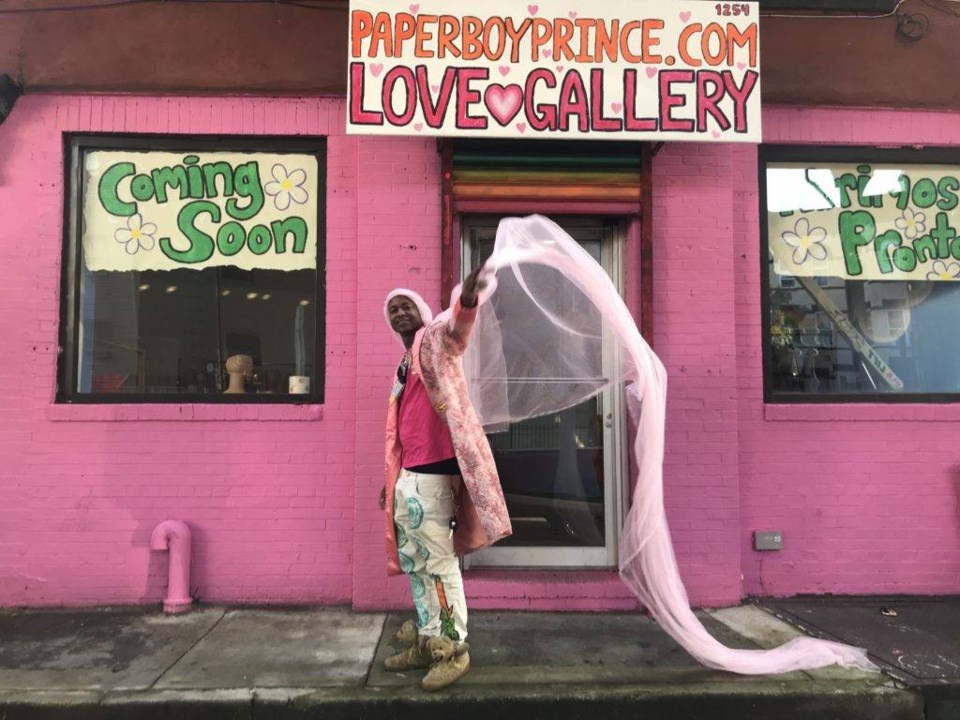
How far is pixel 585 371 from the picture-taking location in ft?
12.4

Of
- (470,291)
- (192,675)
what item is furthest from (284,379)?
(470,291)

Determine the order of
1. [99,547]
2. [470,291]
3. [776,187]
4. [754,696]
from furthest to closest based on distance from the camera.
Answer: [776,187], [99,547], [754,696], [470,291]

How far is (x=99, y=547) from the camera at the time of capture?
15.3ft

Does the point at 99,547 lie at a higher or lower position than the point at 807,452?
lower

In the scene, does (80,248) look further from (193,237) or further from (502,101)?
(502,101)

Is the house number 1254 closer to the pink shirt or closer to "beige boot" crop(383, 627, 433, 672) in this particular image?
the pink shirt

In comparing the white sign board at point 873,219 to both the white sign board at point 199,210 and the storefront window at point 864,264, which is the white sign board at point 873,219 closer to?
the storefront window at point 864,264

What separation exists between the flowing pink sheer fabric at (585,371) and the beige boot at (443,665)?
96 centimetres

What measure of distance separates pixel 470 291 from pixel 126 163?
129 inches

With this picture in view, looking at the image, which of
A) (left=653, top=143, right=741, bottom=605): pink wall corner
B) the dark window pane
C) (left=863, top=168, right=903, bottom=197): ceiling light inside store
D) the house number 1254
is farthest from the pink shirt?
(left=863, top=168, right=903, bottom=197): ceiling light inside store

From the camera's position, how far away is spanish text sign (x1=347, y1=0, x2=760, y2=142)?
4375mm

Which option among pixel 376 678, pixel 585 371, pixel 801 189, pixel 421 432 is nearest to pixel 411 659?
pixel 376 678

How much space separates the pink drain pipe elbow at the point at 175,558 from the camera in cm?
453

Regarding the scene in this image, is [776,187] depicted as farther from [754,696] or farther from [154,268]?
[154,268]
